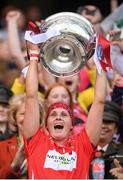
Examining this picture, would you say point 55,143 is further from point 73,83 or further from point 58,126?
point 73,83

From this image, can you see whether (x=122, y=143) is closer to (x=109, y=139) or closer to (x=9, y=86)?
(x=109, y=139)

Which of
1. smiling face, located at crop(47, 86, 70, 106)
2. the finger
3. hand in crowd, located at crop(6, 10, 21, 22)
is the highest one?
hand in crowd, located at crop(6, 10, 21, 22)

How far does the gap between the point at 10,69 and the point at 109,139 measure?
2578mm

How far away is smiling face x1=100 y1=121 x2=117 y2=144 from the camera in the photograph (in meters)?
8.11

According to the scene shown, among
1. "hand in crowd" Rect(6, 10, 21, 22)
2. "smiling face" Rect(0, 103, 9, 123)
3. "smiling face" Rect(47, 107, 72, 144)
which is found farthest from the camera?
"hand in crowd" Rect(6, 10, 21, 22)

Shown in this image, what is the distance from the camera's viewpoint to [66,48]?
7.16m

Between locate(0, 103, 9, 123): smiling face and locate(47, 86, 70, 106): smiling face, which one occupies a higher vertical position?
locate(47, 86, 70, 106): smiling face

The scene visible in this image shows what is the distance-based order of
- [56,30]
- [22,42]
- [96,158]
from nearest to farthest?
[56,30] < [96,158] < [22,42]

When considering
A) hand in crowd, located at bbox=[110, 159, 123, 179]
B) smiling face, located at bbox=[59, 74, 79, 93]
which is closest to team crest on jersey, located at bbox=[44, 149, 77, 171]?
hand in crowd, located at bbox=[110, 159, 123, 179]

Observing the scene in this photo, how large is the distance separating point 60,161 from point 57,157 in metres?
0.04

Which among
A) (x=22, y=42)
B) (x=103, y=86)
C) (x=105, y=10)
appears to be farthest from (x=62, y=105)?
(x=105, y=10)

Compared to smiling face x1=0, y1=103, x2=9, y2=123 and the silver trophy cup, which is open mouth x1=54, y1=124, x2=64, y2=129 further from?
smiling face x1=0, y1=103, x2=9, y2=123

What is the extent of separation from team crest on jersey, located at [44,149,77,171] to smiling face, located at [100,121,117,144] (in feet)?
3.26

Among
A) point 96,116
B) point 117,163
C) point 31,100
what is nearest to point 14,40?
point 117,163
